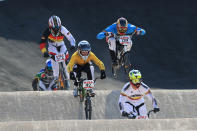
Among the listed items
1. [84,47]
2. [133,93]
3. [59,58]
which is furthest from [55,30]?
[133,93]

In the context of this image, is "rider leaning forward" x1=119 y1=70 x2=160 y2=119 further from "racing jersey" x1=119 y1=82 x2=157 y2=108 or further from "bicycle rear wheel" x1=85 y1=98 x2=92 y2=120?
"bicycle rear wheel" x1=85 y1=98 x2=92 y2=120

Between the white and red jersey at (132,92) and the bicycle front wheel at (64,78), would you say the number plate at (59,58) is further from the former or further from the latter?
the white and red jersey at (132,92)

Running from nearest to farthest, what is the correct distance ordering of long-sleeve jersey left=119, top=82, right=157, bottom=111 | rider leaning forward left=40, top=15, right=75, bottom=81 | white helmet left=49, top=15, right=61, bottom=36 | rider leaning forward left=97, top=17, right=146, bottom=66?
long-sleeve jersey left=119, top=82, right=157, bottom=111
white helmet left=49, top=15, right=61, bottom=36
rider leaning forward left=40, top=15, right=75, bottom=81
rider leaning forward left=97, top=17, right=146, bottom=66

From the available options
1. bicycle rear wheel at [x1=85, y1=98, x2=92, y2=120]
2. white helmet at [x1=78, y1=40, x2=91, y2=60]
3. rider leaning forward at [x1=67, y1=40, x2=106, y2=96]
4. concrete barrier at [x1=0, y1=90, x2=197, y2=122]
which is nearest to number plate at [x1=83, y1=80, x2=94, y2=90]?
bicycle rear wheel at [x1=85, y1=98, x2=92, y2=120]

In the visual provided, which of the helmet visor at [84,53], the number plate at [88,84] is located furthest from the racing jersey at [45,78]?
the number plate at [88,84]

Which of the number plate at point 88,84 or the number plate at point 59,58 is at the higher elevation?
the number plate at point 59,58

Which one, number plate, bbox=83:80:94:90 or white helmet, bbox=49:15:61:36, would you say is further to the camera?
white helmet, bbox=49:15:61:36

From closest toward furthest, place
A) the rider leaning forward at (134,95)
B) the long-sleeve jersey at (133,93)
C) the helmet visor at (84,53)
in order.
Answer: the rider leaning forward at (134,95), the long-sleeve jersey at (133,93), the helmet visor at (84,53)

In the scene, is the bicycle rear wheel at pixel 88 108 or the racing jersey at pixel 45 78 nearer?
the bicycle rear wheel at pixel 88 108

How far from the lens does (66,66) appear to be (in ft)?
66.3

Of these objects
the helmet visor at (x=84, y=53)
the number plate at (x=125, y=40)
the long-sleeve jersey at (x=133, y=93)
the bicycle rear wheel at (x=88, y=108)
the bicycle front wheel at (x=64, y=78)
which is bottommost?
the bicycle rear wheel at (x=88, y=108)

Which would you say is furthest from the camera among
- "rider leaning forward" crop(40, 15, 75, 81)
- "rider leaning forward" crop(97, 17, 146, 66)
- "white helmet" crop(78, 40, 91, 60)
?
"rider leaning forward" crop(97, 17, 146, 66)

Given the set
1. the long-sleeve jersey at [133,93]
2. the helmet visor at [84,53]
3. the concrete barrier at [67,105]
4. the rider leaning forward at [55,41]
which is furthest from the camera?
the rider leaning forward at [55,41]

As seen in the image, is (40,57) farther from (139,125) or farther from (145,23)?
(139,125)
